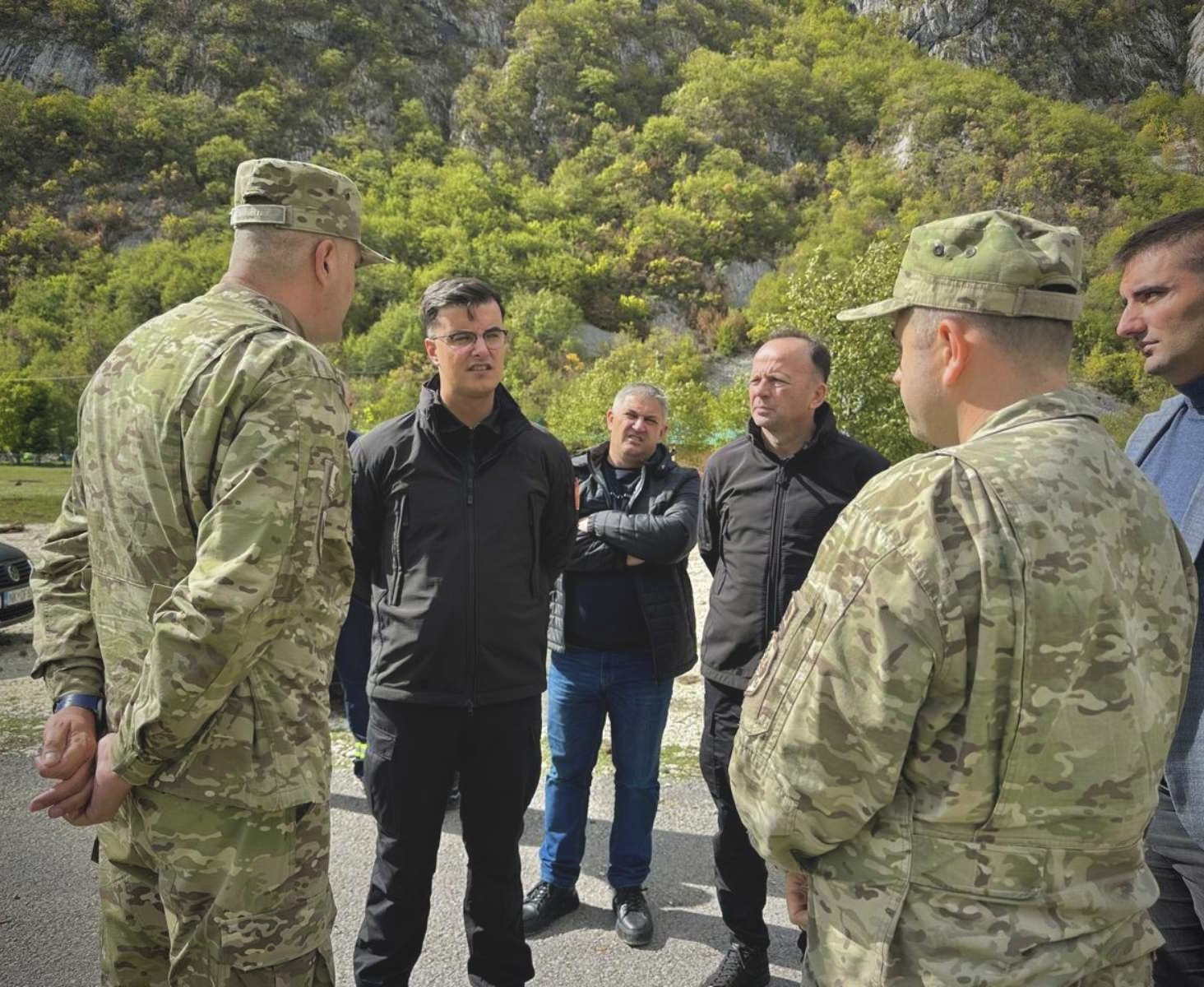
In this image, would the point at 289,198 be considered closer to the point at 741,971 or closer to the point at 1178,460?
the point at 1178,460

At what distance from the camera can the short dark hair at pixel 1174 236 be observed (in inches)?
78.4

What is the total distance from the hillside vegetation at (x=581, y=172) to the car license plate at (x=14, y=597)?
27.5 meters

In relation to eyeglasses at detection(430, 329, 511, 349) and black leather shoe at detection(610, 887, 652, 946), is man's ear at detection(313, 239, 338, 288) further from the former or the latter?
black leather shoe at detection(610, 887, 652, 946)

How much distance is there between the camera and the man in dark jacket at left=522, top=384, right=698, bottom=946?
318 cm

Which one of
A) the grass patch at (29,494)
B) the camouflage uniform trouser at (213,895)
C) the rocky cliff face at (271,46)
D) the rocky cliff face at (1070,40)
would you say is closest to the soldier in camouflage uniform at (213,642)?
the camouflage uniform trouser at (213,895)

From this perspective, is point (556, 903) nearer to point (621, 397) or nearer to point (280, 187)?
point (621, 397)

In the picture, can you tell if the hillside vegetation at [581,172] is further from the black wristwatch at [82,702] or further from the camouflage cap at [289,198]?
the black wristwatch at [82,702]

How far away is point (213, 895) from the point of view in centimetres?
156

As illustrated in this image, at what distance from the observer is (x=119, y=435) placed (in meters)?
1.64

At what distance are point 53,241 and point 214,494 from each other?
5780cm

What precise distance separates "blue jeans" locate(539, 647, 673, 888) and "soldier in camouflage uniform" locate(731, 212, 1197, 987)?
1.91 metres

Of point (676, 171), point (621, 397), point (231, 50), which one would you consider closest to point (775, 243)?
point (676, 171)

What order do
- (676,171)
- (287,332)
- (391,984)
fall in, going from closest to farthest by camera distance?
(287,332) < (391,984) < (676,171)

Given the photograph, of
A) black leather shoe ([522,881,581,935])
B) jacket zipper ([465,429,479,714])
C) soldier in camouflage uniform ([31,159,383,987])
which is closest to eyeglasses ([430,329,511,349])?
jacket zipper ([465,429,479,714])
